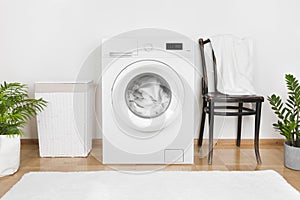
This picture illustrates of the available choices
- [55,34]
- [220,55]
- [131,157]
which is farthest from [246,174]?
[55,34]

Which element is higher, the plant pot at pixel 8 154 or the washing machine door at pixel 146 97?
the washing machine door at pixel 146 97

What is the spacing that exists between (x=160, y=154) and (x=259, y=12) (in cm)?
140

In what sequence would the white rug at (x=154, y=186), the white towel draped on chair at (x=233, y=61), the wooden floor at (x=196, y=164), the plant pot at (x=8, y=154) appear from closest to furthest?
the white rug at (x=154, y=186) → the plant pot at (x=8, y=154) → the wooden floor at (x=196, y=164) → the white towel draped on chair at (x=233, y=61)

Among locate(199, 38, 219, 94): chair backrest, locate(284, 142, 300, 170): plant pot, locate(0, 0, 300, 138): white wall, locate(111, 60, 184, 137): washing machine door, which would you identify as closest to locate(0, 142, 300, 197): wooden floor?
locate(284, 142, 300, 170): plant pot

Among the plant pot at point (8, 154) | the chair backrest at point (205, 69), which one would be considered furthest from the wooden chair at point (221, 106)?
the plant pot at point (8, 154)

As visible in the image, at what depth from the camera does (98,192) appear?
6.82ft

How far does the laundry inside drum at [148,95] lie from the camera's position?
259 centimetres

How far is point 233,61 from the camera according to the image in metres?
2.96

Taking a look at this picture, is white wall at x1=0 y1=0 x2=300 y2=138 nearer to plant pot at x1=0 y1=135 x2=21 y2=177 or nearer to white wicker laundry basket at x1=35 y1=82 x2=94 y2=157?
white wicker laundry basket at x1=35 y1=82 x2=94 y2=157

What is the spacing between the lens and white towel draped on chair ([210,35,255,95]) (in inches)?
115

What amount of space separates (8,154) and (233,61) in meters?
1.69

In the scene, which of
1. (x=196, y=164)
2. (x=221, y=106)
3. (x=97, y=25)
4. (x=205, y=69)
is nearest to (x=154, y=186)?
(x=196, y=164)

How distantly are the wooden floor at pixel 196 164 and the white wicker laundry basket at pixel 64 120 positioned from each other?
0.08 m

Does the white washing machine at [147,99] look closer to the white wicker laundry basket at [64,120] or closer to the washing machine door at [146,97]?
the washing machine door at [146,97]
